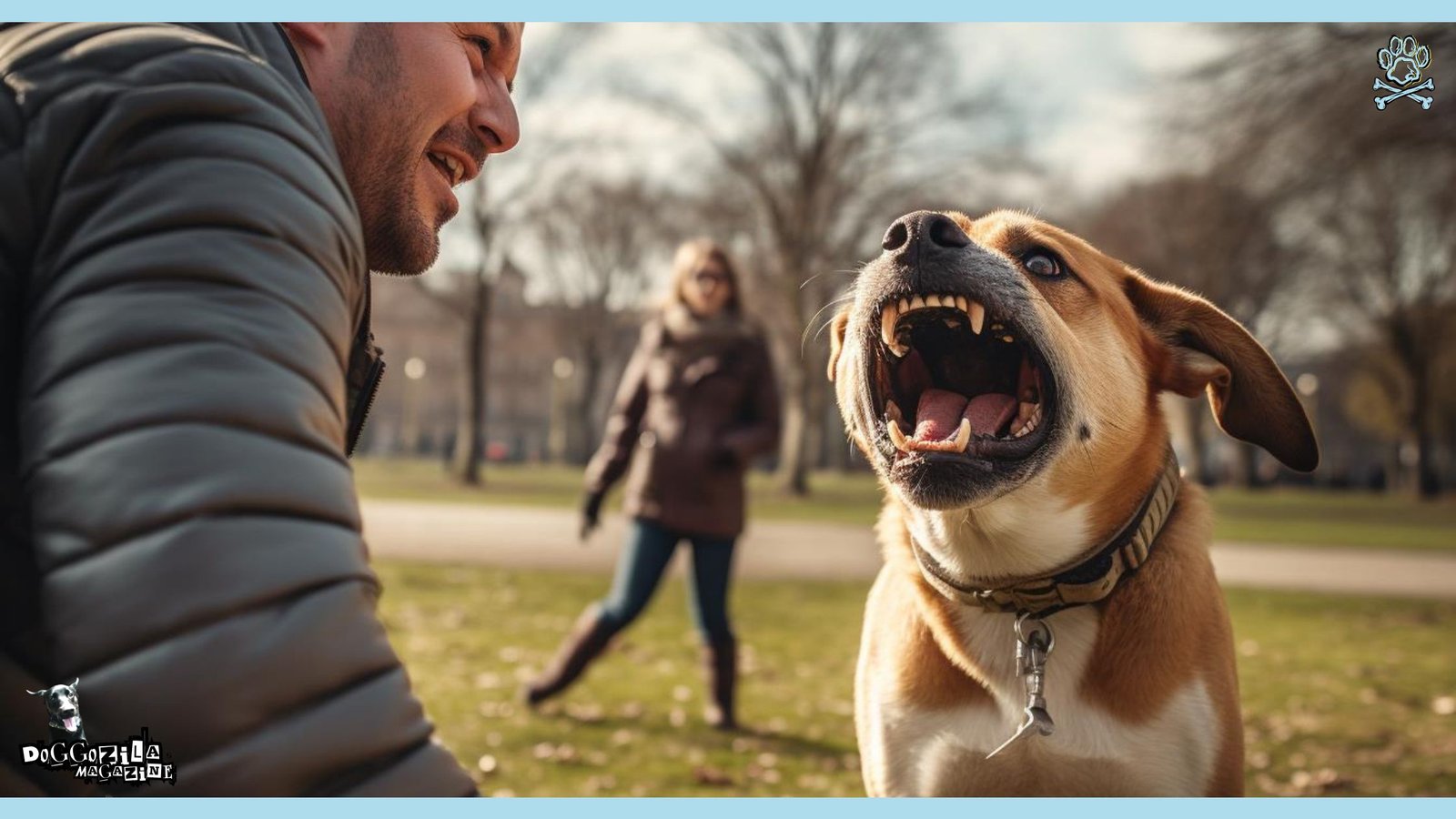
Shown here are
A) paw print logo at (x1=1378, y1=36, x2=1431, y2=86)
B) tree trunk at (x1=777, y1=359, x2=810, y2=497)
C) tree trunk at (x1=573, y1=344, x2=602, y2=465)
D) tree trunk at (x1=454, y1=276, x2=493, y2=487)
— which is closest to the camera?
paw print logo at (x1=1378, y1=36, x2=1431, y2=86)

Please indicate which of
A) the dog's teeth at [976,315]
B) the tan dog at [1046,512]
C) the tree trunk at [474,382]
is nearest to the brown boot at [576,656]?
the tan dog at [1046,512]

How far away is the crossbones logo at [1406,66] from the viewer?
2910mm

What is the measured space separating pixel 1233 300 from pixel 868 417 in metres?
5.01

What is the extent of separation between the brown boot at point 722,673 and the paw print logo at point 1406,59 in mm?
3686

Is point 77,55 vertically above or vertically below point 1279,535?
above

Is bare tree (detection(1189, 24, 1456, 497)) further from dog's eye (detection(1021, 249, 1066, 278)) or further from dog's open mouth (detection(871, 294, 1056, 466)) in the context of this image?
dog's open mouth (detection(871, 294, 1056, 466))

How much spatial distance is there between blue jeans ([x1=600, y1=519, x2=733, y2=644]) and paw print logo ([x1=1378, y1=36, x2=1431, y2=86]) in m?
3.45

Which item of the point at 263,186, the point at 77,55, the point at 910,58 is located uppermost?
the point at 910,58

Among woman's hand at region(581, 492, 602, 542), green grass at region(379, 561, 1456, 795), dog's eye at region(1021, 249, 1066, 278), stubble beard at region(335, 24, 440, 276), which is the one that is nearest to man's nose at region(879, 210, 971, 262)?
dog's eye at region(1021, 249, 1066, 278)

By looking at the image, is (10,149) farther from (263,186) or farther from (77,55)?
(263,186)

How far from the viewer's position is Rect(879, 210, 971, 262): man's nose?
2209mm

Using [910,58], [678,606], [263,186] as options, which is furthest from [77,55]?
[678,606]

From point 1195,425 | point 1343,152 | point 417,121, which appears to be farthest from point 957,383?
point 1195,425

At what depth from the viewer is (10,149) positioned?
0.94 meters
